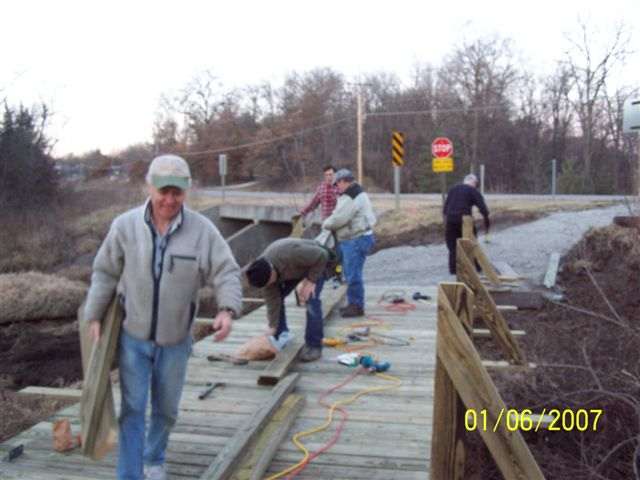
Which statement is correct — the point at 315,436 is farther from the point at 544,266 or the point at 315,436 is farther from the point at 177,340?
the point at 544,266

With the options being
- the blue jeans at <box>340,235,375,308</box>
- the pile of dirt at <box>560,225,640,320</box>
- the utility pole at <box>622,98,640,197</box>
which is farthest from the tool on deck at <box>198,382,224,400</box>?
the pile of dirt at <box>560,225,640,320</box>

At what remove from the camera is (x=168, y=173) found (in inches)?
131

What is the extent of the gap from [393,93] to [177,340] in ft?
150

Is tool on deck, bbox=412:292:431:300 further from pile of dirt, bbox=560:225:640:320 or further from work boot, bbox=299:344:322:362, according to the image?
work boot, bbox=299:344:322:362

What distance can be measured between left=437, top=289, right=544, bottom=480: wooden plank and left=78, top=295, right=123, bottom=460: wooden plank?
5.58 feet

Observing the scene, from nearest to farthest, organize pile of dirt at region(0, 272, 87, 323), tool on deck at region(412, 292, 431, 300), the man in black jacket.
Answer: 1. tool on deck at region(412, 292, 431, 300)
2. the man in black jacket
3. pile of dirt at region(0, 272, 87, 323)

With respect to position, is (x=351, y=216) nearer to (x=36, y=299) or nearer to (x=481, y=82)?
(x=36, y=299)

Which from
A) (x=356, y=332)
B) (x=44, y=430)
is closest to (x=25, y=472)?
(x=44, y=430)

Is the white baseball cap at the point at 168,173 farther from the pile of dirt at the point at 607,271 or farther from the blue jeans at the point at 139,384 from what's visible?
the pile of dirt at the point at 607,271

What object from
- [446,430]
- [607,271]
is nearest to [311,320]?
[446,430]

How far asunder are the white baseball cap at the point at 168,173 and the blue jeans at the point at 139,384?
81cm

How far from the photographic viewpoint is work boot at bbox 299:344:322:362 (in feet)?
20.9

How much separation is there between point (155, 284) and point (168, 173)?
0.55 m
